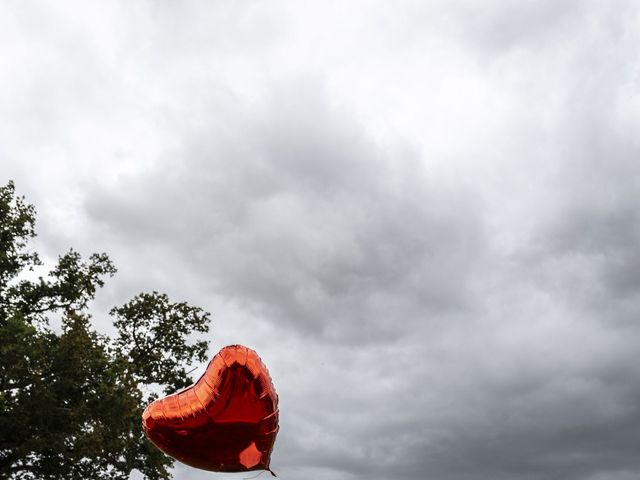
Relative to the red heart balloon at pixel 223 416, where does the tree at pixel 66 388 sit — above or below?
above

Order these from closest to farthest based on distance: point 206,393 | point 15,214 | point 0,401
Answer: point 206,393 < point 0,401 < point 15,214

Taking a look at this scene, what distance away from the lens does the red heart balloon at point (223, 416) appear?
1110 centimetres

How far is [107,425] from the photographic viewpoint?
23203mm

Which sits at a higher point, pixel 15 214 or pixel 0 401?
pixel 15 214

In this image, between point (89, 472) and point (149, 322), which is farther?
point (149, 322)

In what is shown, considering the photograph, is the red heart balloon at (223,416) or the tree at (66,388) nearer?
the red heart balloon at (223,416)

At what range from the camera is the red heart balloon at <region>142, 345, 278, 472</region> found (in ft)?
36.4

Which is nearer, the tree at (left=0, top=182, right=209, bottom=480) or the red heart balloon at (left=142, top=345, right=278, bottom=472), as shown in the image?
the red heart balloon at (left=142, top=345, right=278, bottom=472)

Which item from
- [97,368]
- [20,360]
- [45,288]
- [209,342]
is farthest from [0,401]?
[209,342]

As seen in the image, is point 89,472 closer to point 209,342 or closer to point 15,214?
point 209,342

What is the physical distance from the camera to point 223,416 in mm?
11117

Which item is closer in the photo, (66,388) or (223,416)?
(223,416)

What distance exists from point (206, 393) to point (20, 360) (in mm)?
13185

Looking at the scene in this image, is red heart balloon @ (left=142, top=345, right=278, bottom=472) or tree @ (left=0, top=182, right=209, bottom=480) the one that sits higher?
tree @ (left=0, top=182, right=209, bottom=480)
